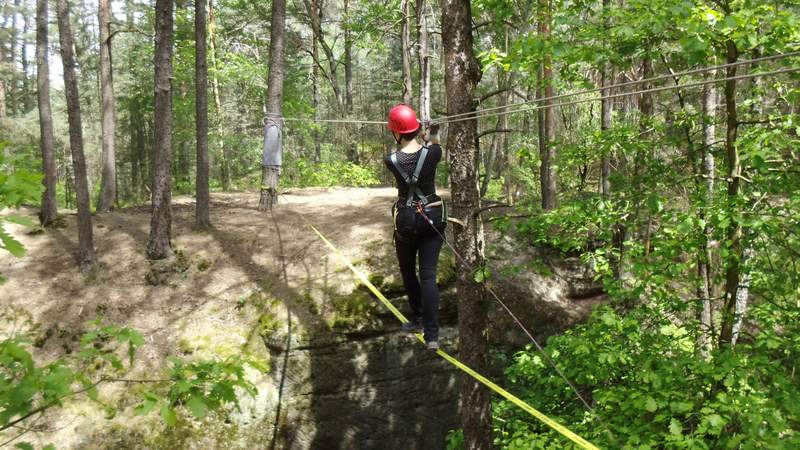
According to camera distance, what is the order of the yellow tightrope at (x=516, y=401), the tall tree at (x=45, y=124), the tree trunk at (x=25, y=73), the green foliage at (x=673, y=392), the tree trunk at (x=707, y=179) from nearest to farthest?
the yellow tightrope at (x=516, y=401)
the green foliage at (x=673, y=392)
the tree trunk at (x=707, y=179)
the tall tree at (x=45, y=124)
the tree trunk at (x=25, y=73)

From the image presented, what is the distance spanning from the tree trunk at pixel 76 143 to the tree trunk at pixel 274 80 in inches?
136

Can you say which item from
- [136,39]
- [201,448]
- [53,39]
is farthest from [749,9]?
[53,39]

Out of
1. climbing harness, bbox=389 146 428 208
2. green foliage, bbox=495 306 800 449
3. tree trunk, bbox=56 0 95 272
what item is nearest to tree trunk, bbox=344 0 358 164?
tree trunk, bbox=56 0 95 272

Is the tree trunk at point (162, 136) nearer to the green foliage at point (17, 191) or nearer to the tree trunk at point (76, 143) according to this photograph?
the tree trunk at point (76, 143)

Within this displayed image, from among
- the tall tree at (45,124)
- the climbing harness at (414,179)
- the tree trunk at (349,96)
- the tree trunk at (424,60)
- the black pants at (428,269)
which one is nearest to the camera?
the climbing harness at (414,179)

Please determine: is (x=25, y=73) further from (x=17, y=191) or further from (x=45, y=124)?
(x=17, y=191)

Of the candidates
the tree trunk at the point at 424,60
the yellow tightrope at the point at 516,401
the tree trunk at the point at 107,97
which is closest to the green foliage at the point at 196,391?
A: the yellow tightrope at the point at 516,401

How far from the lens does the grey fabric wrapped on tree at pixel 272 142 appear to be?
8.35 meters

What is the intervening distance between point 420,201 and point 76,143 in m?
7.42

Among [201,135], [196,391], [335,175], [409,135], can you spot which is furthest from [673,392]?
[335,175]

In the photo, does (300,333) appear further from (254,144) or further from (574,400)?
(254,144)

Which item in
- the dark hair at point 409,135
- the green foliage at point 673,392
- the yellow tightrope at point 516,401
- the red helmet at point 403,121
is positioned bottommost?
the green foliage at point 673,392

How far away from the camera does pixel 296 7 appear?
2081 centimetres

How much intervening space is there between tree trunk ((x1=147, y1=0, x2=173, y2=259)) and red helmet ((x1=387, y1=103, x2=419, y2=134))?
617 centimetres
